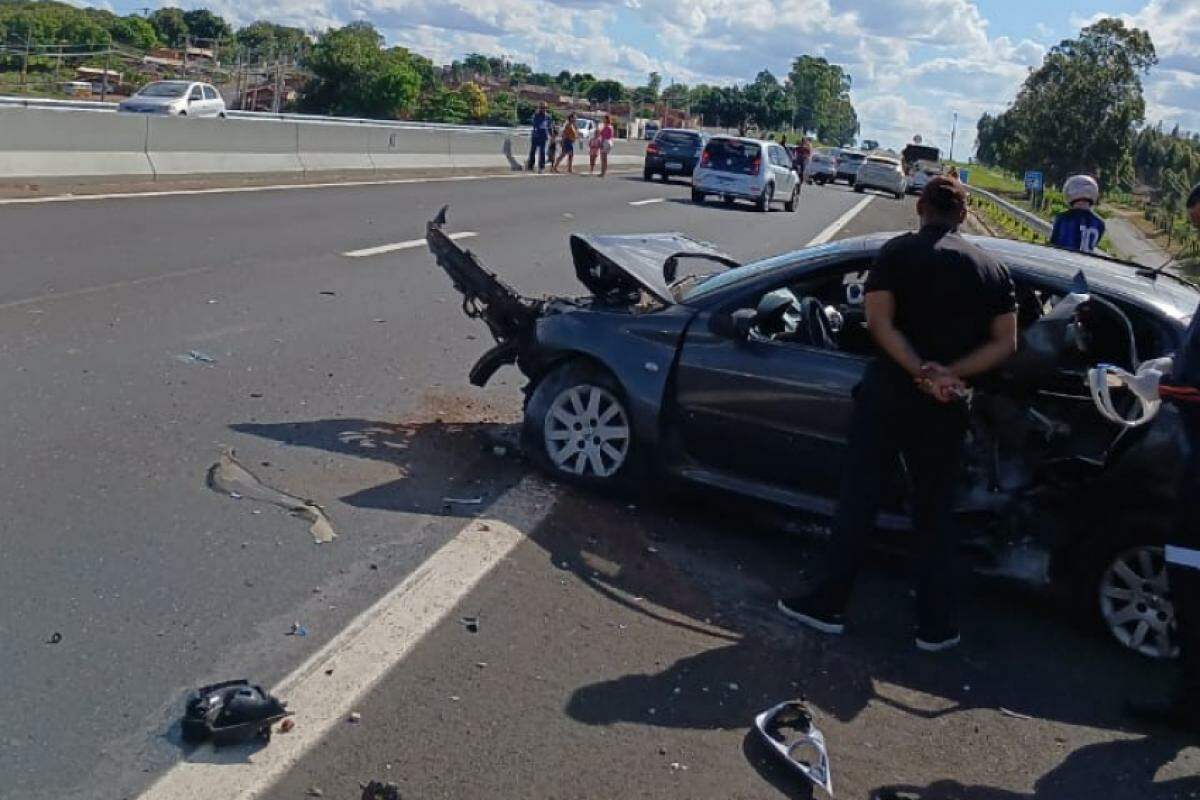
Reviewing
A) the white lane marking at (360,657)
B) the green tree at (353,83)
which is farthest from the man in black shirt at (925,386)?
the green tree at (353,83)

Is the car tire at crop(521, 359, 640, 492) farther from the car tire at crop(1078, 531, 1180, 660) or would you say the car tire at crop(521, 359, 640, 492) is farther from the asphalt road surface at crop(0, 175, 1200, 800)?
the car tire at crop(1078, 531, 1180, 660)

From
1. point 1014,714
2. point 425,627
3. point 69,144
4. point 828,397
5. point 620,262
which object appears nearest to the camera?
point 1014,714

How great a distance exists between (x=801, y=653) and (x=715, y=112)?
11480 centimetres

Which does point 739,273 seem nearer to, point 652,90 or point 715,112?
point 715,112

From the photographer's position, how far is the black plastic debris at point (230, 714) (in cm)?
403

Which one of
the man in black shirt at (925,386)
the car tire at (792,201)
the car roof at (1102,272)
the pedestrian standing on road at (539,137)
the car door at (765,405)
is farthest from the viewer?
the pedestrian standing on road at (539,137)

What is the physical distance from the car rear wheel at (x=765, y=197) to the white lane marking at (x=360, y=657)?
1013 inches

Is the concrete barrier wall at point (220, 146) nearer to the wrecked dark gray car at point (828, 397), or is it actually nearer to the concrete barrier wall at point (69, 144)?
the concrete barrier wall at point (69, 144)

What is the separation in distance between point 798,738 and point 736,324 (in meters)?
2.50

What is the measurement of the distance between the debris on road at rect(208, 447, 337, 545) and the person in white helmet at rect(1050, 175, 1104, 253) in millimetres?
6065

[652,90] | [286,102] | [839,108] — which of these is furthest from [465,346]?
[839,108]

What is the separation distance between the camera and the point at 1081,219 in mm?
10031

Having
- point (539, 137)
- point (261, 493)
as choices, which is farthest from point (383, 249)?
point (539, 137)

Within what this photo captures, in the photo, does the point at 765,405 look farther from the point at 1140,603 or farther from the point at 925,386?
the point at 1140,603
